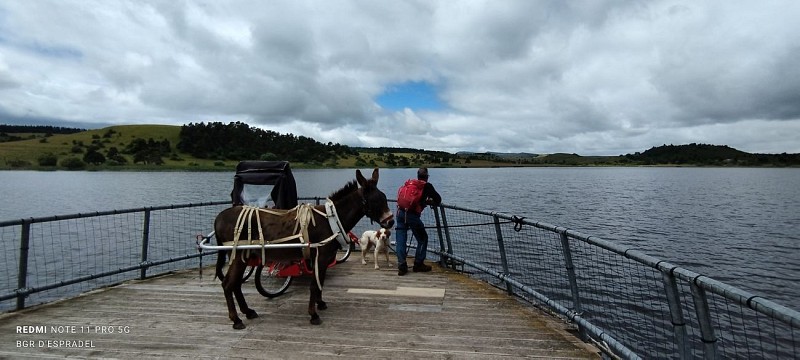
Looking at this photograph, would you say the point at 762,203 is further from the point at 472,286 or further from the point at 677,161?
the point at 677,161

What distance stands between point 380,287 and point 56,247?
20970mm

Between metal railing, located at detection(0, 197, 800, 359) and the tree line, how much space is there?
4340 inches

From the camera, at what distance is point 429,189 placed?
25.0ft

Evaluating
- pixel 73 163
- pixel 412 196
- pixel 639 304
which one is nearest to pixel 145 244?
pixel 412 196

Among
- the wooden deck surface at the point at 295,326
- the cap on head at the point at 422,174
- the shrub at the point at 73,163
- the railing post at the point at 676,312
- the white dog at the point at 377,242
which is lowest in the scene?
the shrub at the point at 73,163

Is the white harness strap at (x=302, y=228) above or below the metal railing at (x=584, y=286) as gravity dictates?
above

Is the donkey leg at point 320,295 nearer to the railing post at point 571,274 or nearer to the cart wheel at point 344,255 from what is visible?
the cart wheel at point 344,255

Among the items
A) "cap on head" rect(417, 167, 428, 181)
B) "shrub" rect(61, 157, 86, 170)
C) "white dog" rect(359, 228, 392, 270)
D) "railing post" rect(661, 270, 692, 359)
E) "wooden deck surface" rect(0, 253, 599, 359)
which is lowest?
"shrub" rect(61, 157, 86, 170)

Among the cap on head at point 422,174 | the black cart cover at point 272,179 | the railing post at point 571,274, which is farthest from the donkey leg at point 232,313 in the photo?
the railing post at point 571,274

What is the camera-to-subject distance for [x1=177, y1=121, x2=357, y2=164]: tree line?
129375 millimetres

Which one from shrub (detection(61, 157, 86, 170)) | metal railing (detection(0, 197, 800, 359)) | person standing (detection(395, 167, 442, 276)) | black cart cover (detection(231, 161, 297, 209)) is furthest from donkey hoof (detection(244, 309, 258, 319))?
shrub (detection(61, 157, 86, 170))

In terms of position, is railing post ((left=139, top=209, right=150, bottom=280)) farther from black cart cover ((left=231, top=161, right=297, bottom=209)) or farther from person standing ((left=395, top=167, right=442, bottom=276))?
person standing ((left=395, top=167, right=442, bottom=276))

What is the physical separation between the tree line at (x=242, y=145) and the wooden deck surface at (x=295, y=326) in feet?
403

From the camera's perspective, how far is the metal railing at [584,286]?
133 inches
